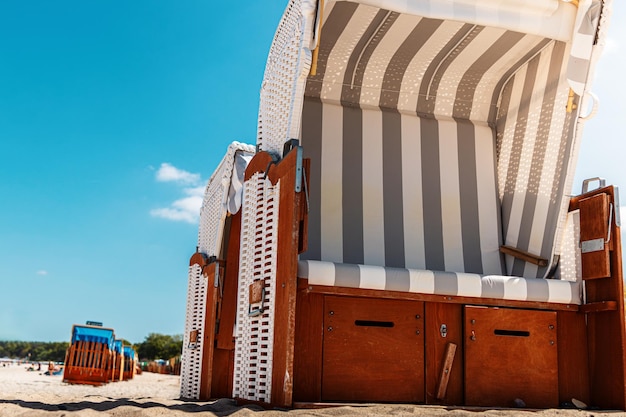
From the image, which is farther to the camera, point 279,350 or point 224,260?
point 224,260

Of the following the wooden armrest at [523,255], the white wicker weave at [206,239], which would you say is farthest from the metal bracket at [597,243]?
the white wicker weave at [206,239]

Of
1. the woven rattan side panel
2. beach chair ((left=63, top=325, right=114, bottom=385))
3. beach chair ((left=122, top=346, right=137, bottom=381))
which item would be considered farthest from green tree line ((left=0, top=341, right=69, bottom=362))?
the woven rattan side panel

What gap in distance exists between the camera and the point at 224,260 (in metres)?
6.78

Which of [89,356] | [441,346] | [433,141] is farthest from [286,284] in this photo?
[89,356]

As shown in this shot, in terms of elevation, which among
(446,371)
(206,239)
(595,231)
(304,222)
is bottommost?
(446,371)

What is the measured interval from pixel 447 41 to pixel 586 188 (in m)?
1.59

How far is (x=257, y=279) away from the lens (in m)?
4.39

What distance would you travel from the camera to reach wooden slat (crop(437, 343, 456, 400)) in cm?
396

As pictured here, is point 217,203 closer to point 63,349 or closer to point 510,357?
point 510,357

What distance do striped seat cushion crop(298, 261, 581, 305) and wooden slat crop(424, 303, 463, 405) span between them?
0.14 meters

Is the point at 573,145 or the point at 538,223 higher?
the point at 573,145

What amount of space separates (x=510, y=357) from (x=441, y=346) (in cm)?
49

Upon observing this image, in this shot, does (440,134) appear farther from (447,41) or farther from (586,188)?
(586,188)

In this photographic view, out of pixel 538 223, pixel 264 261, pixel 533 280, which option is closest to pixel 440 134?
pixel 538 223
